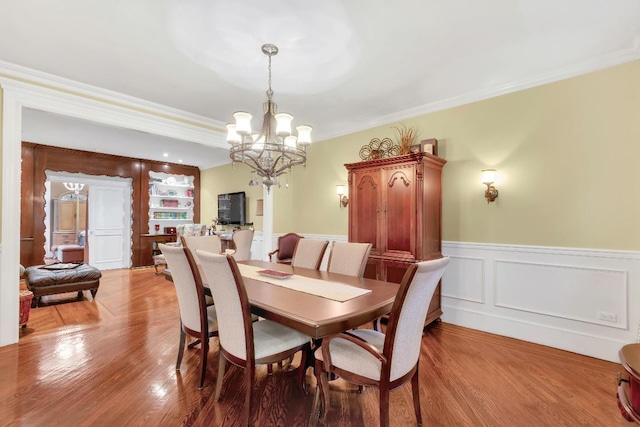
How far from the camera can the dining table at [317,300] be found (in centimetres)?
150

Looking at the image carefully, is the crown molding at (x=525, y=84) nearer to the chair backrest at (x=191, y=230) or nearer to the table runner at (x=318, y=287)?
the table runner at (x=318, y=287)

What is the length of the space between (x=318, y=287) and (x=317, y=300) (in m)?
0.31

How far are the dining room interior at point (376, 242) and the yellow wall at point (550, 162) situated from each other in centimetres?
2

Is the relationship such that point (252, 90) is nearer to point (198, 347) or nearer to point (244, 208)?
point (198, 347)

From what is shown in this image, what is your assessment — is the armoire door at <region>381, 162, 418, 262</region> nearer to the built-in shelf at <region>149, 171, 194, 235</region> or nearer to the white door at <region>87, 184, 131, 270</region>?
the built-in shelf at <region>149, 171, 194, 235</region>

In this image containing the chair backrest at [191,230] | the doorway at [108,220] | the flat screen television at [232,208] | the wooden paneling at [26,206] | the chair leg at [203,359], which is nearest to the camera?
the chair leg at [203,359]

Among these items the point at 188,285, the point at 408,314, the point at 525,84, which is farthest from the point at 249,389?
the point at 525,84

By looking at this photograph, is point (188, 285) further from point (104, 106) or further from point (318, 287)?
point (104, 106)

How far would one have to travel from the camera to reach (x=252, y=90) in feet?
10.7

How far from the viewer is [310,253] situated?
315 cm

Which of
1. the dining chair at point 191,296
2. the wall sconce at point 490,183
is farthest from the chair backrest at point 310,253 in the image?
the wall sconce at point 490,183

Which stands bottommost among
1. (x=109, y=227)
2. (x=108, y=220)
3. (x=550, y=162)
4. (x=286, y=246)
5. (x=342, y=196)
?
(x=286, y=246)

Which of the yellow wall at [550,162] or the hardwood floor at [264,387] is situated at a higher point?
the yellow wall at [550,162]

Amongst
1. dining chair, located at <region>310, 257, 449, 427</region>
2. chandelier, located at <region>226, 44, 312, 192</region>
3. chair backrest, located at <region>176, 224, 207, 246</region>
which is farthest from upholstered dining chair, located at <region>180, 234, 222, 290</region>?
chair backrest, located at <region>176, 224, 207, 246</region>
